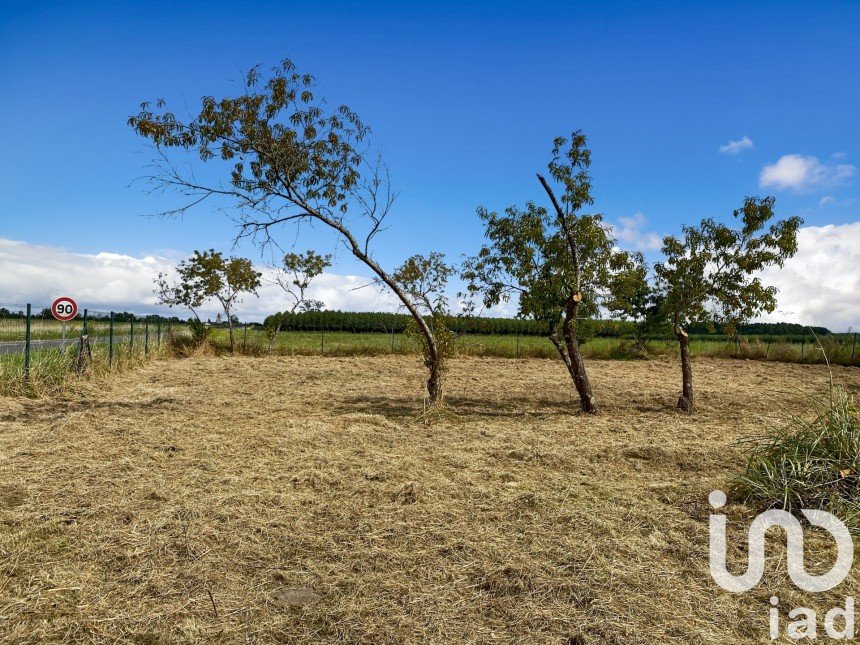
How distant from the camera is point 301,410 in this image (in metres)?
9.48

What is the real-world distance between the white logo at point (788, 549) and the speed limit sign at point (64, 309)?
43.2ft

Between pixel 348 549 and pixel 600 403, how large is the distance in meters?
7.69

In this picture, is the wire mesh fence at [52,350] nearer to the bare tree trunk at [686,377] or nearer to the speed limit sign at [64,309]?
the speed limit sign at [64,309]

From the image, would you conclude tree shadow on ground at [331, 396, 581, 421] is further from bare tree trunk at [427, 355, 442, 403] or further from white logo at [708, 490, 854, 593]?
white logo at [708, 490, 854, 593]

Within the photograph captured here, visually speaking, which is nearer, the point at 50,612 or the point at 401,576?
the point at 50,612

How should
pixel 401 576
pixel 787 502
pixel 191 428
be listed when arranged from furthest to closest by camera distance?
pixel 191 428 < pixel 787 502 < pixel 401 576

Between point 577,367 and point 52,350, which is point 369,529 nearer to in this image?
point 577,367

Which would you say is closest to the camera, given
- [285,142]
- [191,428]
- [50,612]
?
[50,612]

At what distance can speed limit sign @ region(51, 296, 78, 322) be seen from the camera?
492 inches

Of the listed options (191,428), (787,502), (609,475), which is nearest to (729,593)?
(787,502)

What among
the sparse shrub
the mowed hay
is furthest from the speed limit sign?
the sparse shrub

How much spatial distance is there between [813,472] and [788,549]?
112 cm

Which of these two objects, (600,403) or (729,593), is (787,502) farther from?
(600,403)

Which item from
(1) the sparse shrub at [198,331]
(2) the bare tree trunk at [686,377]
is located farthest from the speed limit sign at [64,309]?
(2) the bare tree trunk at [686,377]
